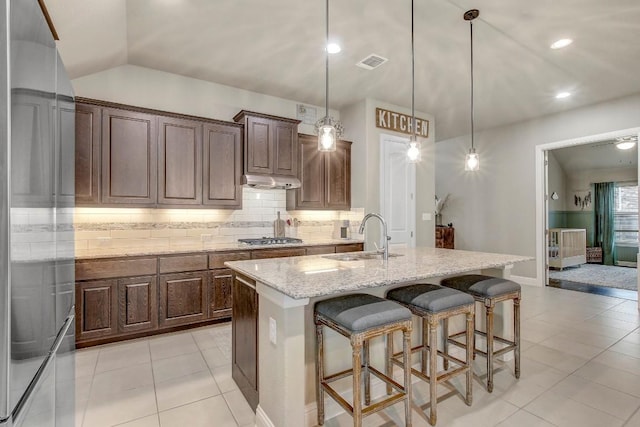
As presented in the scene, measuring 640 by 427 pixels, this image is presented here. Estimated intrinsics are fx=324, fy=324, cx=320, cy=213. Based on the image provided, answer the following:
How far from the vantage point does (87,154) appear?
3.21 metres

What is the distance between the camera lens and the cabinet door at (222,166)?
3.89 meters

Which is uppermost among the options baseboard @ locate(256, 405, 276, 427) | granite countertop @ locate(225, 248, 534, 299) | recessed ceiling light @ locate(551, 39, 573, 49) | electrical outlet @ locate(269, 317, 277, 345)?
recessed ceiling light @ locate(551, 39, 573, 49)

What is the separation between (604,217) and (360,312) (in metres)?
9.98

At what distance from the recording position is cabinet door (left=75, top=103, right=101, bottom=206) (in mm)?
3172

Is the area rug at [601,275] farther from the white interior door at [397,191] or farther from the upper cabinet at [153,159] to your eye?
the upper cabinet at [153,159]

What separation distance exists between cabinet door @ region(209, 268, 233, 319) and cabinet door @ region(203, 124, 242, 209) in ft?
2.79

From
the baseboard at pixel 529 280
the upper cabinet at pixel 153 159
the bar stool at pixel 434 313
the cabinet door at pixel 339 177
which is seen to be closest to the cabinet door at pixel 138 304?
the upper cabinet at pixel 153 159

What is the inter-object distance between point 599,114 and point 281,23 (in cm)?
506

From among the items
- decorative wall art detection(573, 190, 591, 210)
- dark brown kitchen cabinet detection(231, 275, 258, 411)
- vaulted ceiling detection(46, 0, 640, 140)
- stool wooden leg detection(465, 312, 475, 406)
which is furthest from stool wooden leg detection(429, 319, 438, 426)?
decorative wall art detection(573, 190, 591, 210)

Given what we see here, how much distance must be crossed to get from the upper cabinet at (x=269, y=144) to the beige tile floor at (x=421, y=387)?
6.69ft

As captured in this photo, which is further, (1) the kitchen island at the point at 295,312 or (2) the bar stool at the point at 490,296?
(2) the bar stool at the point at 490,296

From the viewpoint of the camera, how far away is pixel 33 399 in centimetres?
110

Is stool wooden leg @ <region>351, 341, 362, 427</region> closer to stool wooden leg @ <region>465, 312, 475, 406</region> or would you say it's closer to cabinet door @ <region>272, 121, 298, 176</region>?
stool wooden leg @ <region>465, 312, 475, 406</region>

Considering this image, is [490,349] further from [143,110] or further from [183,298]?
[143,110]
